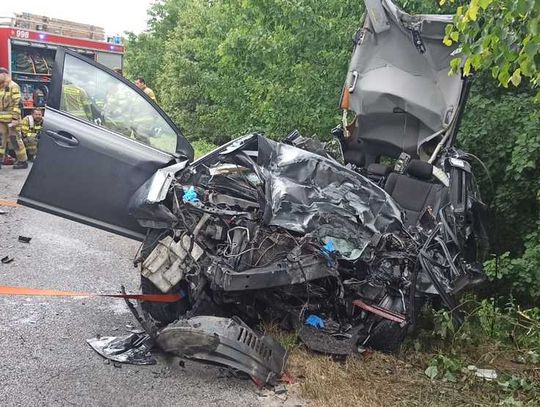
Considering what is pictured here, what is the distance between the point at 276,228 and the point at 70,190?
1.52 meters

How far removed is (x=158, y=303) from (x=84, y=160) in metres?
1.16

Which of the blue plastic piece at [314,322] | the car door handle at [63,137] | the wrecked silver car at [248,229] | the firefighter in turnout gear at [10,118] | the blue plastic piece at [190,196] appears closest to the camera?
the wrecked silver car at [248,229]

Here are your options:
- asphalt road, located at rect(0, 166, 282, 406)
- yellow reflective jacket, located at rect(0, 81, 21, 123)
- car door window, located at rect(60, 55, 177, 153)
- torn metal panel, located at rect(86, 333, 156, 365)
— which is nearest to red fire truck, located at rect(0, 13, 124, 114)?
yellow reflective jacket, located at rect(0, 81, 21, 123)

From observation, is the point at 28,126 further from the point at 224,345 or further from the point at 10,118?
the point at 224,345

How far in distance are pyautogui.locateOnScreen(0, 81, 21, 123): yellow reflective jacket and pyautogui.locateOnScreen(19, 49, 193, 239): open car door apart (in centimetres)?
681

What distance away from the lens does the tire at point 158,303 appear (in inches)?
159

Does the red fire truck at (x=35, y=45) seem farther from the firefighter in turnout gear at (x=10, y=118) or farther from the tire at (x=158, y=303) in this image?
the tire at (x=158, y=303)

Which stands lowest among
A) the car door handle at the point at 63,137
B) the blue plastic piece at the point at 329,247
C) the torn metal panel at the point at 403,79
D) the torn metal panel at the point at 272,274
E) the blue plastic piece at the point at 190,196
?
the torn metal panel at the point at 272,274

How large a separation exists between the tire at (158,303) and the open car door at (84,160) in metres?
0.17

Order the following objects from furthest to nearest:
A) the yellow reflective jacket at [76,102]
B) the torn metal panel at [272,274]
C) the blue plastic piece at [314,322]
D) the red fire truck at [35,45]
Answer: the red fire truck at [35,45], the yellow reflective jacket at [76,102], the blue plastic piece at [314,322], the torn metal panel at [272,274]

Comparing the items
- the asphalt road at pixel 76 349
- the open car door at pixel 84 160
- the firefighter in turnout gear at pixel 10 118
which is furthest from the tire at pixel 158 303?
the firefighter in turnout gear at pixel 10 118

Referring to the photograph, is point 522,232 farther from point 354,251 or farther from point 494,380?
point 354,251

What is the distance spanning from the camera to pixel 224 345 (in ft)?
11.2

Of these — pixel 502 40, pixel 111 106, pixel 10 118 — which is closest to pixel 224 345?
pixel 111 106
